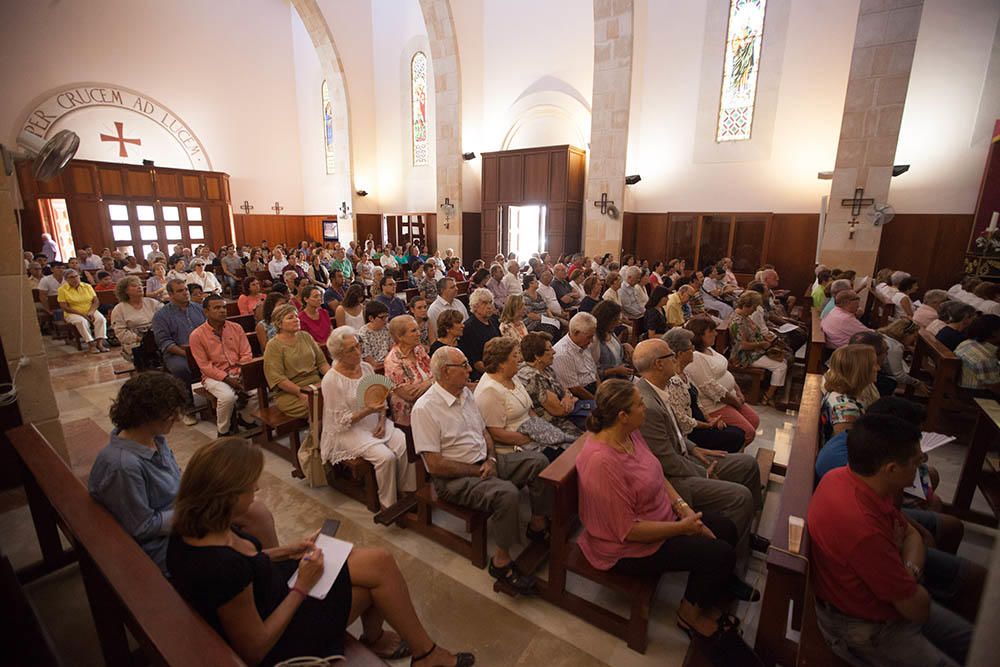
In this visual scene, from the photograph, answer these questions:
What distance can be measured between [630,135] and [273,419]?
33.6 feet

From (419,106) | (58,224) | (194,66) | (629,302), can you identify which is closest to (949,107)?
(629,302)

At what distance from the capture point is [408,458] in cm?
308

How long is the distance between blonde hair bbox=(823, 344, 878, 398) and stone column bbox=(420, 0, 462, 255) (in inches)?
428

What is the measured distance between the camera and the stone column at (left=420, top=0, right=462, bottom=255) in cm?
1173

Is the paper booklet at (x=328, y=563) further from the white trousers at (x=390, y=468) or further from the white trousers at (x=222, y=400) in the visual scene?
the white trousers at (x=222, y=400)

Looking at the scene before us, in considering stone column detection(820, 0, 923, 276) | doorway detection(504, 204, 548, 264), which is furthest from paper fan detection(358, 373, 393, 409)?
doorway detection(504, 204, 548, 264)

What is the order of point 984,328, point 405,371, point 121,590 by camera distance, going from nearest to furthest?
point 121,590 → point 405,371 → point 984,328

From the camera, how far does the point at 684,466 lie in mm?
2494

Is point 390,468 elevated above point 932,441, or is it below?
below

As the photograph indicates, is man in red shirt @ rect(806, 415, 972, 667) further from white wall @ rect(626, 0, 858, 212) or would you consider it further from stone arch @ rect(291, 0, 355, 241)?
stone arch @ rect(291, 0, 355, 241)

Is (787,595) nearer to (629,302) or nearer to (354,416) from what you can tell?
(354,416)

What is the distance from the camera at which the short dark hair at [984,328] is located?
3713 millimetres

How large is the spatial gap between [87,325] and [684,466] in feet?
26.5

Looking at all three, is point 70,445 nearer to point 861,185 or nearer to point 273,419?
point 273,419
